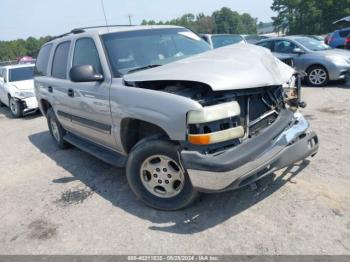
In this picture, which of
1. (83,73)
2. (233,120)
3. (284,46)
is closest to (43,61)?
(83,73)

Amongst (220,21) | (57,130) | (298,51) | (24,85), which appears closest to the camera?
(57,130)

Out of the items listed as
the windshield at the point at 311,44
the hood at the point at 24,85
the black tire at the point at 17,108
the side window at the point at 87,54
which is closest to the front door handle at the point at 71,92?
the side window at the point at 87,54

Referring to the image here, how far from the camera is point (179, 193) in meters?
3.50

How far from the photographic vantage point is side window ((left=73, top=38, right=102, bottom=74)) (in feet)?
13.7

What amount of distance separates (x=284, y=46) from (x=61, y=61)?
7.51 meters

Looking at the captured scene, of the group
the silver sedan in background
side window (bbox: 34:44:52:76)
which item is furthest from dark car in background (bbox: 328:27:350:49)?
side window (bbox: 34:44:52:76)

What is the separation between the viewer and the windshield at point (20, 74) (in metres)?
10.9

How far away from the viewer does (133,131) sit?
3.91 metres

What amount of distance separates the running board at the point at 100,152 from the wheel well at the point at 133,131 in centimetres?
18

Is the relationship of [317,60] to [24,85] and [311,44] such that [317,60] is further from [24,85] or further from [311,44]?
[24,85]

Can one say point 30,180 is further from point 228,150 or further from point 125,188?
point 228,150

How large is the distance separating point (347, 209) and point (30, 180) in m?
4.15

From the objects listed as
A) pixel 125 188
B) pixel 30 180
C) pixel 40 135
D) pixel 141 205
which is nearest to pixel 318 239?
pixel 141 205

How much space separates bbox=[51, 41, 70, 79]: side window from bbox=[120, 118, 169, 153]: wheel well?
1823 millimetres
